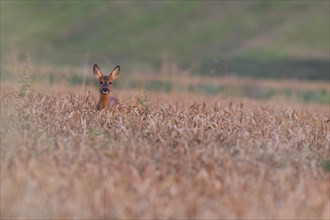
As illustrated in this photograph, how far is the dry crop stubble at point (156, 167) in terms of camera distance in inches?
281

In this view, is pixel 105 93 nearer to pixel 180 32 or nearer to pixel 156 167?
pixel 156 167

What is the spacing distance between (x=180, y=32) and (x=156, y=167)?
182 feet

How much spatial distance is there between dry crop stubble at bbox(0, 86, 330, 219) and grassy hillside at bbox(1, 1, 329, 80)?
1436 inches

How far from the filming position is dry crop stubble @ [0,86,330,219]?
7148 millimetres

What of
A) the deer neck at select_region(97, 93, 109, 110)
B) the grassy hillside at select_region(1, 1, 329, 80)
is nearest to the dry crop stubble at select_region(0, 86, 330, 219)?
the deer neck at select_region(97, 93, 109, 110)

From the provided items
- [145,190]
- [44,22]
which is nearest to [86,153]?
[145,190]

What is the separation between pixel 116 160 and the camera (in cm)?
805

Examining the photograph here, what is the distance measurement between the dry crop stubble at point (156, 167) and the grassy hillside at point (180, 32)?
36.5m

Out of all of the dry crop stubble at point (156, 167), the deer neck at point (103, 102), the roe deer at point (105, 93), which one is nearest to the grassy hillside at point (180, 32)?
the roe deer at point (105, 93)

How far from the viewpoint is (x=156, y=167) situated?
7992 millimetres

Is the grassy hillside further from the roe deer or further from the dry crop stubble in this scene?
the dry crop stubble

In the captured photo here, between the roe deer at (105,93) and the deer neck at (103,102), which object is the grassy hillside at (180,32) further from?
the deer neck at (103,102)

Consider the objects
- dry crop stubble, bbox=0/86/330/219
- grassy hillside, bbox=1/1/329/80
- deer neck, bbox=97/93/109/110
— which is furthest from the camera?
grassy hillside, bbox=1/1/329/80

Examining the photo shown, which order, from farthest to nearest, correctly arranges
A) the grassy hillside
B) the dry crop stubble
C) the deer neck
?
the grassy hillside, the deer neck, the dry crop stubble
